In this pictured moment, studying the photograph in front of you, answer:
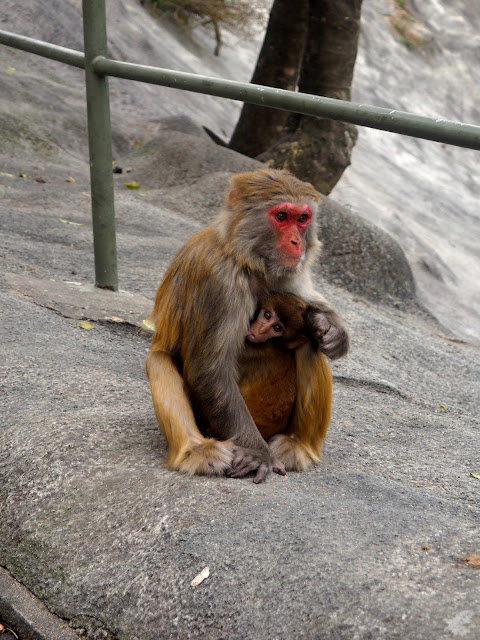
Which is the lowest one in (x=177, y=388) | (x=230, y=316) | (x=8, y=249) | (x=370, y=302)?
(x=370, y=302)

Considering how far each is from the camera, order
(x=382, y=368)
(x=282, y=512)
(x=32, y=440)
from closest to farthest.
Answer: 1. (x=282, y=512)
2. (x=32, y=440)
3. (x=382, y=368)

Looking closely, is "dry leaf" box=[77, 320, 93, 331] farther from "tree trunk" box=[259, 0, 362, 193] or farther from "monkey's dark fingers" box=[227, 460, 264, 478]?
"tree trunk" box=[259, 0, 362, 193]

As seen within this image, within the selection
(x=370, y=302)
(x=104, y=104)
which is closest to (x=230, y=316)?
(x=104, y=104)

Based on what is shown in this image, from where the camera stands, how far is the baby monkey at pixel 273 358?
2.95 meters

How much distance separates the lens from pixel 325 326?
292cm

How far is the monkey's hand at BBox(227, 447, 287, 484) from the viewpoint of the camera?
9.03 feet

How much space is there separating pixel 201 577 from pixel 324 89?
22.6 ft

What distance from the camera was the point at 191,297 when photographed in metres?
2.94

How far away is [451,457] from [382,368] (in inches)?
60.3

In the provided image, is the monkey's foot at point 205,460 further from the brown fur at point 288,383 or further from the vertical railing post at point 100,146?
the vertical railing post at point 100,146

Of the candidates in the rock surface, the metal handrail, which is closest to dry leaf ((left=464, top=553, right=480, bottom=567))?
the rock surface

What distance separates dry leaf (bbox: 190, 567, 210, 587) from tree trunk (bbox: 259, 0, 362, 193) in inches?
256

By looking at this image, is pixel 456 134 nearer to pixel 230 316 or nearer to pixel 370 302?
pixel 230 316

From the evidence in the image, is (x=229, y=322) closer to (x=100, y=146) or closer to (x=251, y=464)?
(x=251, y=464)
